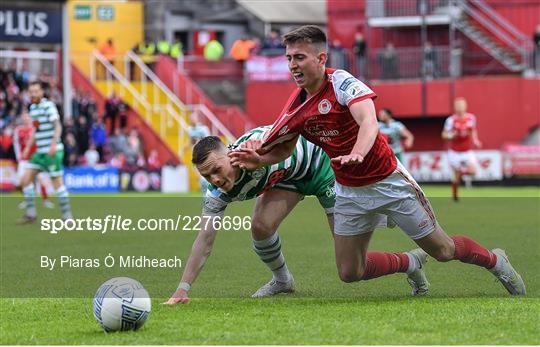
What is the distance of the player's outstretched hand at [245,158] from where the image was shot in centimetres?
847

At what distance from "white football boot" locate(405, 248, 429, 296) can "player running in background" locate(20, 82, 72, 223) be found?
9362mm

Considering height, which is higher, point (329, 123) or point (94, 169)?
point (329, 123)

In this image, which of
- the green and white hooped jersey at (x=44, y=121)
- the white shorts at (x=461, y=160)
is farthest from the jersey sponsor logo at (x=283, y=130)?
the white shorts at (x=461, y=160)

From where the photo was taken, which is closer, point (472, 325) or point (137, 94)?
point (472, 325)

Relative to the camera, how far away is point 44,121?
1811cm

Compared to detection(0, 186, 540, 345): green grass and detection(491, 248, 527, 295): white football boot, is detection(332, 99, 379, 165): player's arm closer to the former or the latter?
detection(0, 186, 540, 345): green grass

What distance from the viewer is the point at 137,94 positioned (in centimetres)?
3850

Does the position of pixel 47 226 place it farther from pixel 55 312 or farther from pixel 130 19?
pixel 130 19

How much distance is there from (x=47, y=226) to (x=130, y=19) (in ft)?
97.1

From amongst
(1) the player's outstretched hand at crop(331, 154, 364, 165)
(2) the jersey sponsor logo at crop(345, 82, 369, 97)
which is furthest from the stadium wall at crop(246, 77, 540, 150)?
(1) the player's outstretched hand at crop(331, 154, 364, 165)

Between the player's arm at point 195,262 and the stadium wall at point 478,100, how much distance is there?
3176cm

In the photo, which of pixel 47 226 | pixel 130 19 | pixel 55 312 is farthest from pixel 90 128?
pixel 55 312

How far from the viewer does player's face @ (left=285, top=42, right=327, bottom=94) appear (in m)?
8.09

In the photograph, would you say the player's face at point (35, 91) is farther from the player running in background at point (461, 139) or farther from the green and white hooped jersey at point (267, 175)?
the player running in background at point (461, 139)
